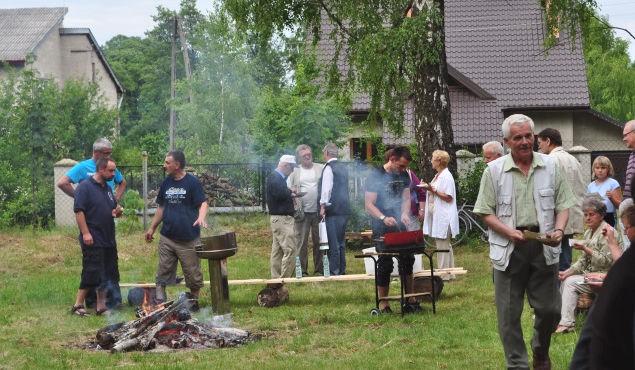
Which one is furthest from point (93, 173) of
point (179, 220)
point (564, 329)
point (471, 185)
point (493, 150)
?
point (471, 185)

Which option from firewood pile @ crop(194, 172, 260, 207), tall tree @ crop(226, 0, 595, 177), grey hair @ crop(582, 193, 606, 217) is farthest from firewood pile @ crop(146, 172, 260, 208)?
grey hair @ crop(582, 193, 606, 217)

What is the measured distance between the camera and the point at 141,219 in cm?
2355

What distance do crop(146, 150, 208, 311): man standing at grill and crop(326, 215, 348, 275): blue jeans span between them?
3367 millimetres

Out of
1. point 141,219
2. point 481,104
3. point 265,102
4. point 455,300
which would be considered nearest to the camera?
point 455,300

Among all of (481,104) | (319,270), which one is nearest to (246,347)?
(319,270)

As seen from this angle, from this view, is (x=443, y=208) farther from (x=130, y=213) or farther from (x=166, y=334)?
(x=130, y=213)

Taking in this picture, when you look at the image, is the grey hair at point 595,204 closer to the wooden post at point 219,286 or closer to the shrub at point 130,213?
the wooden post at point 219,286

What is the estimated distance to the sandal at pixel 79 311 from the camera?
12898 mm

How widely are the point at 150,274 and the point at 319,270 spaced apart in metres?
2.57

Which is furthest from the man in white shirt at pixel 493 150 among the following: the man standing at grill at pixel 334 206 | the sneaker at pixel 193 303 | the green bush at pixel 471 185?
the green bush at pixel 471 185

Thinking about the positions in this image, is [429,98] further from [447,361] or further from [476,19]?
[476,19]

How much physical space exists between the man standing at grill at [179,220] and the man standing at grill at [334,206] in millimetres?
3364

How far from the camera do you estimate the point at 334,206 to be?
1603 centimetres

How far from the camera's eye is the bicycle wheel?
19.9m
